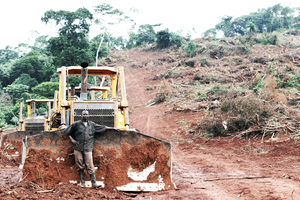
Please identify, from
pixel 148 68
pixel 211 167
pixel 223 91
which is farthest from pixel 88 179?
pixel 148 68

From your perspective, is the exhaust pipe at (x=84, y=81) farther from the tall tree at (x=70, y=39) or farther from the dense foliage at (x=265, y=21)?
the dense foliage at (x=265, y=21)

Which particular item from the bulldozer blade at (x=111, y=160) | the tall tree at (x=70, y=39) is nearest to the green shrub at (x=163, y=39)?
the tall tree at (x=70, y=39)

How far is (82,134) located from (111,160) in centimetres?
79

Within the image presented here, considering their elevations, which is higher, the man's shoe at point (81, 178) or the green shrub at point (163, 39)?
the green shrub at point (163, 39)

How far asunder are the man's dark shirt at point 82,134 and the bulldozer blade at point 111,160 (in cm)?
18

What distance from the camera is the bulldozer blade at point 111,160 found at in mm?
5278

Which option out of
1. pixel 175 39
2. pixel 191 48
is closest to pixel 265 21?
pixel 175 39

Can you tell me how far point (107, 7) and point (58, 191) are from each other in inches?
1559

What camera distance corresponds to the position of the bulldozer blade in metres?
5.28

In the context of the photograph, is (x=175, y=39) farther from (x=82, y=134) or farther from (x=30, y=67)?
(x=82, y=134)

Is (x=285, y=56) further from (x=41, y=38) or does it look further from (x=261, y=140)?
(x=41, y=38)

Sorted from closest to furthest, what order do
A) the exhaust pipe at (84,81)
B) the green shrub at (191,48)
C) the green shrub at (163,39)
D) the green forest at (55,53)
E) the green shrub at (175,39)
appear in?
the exhaust pipe at (84,81)
the green forest at (55,53)
the green shrub at (191,48)
the green shrub at (175,39)
the green shrub at (163,39)

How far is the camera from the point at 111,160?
552 cm

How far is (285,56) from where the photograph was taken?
28.7 m
